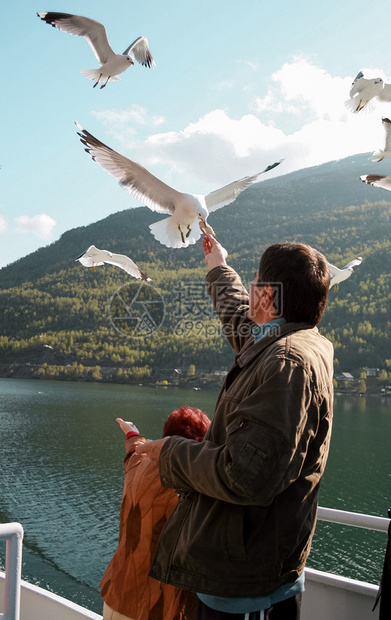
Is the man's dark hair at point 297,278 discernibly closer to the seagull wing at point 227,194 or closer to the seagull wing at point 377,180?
the seagull wing at point 227,194

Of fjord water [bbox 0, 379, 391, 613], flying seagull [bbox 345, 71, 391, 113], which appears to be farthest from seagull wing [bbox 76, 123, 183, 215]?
fjord water [bbox 0, 379, 391, 613]

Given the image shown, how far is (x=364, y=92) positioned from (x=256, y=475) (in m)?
6.56

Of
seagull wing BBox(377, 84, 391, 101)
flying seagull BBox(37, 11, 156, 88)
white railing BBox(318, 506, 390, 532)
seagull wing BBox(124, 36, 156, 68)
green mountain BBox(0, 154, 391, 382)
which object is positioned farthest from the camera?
green mountain BBox(0, 154, 391, 382)

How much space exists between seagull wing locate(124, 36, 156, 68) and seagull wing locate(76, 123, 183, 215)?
367 cm

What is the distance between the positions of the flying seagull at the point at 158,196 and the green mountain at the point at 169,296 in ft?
139

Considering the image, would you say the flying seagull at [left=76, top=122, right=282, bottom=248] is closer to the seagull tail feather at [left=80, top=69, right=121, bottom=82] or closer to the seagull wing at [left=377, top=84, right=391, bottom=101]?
the seagull tail feather at [left=80, top=69, right=121, bottom=82]

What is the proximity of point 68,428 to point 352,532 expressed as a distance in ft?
51.3

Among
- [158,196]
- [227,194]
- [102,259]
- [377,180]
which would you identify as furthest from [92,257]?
[377,180]

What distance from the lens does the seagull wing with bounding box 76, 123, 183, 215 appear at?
3861mm

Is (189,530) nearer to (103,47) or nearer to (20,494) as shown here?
(103,47)

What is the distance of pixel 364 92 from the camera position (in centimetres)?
654

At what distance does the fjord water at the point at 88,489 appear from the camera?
9820 mm

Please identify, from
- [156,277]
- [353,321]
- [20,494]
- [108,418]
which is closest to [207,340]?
[156,277]

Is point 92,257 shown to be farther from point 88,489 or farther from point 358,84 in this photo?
point 88,489
